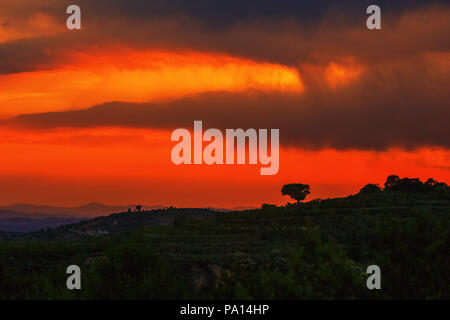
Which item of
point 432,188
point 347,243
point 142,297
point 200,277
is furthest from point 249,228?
→ point 142,297

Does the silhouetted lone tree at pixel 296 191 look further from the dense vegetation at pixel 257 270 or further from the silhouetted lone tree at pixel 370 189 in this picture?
the dense vegetation at pixel 257 270

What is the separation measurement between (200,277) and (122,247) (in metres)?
27.3

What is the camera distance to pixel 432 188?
460ft

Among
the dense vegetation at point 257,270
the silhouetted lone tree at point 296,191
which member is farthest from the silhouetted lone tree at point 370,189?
the dense vegetation at point 257,270

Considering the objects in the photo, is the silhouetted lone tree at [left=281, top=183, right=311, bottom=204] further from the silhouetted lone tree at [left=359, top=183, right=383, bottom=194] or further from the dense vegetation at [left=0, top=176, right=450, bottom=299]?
the dense vegetation at [left=0, top=176, right=450, bottom=299]

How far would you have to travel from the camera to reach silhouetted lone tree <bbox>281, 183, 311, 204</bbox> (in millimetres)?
156500

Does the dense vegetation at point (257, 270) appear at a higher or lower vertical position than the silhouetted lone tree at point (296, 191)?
lower

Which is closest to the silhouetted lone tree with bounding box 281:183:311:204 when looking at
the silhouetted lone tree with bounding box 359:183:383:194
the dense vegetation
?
the silhouetted lone tree with bounding box 359:183:383:194

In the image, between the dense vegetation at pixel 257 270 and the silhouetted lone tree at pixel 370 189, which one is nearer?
the dense vegetation at pixel 257 270

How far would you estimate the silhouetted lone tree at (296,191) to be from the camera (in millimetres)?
156500

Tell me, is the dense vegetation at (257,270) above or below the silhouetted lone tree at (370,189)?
below

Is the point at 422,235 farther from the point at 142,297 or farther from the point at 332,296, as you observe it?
the point at 142,297

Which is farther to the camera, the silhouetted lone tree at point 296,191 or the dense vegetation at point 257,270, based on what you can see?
the silhouetted lone tree at point 296,191

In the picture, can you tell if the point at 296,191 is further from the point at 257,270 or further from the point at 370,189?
the point at 257,270
